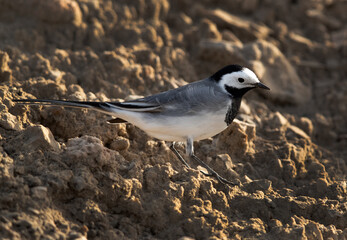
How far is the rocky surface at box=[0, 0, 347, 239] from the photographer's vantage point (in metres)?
4.73

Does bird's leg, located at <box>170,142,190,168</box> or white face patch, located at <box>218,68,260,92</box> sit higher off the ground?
white face patch, located at <box>218,68,260,92</box>

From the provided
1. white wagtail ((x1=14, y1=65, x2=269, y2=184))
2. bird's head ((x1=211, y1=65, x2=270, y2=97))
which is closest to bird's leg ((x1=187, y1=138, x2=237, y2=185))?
white wagtail ((x1=14, y1=65, x2=269, y2=184))

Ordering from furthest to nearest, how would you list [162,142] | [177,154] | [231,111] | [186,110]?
[162,142] → [177,154] → [231,111] → [186,110]

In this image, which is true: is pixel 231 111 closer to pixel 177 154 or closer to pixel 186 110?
pixel 186 110

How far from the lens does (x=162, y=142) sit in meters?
6.34

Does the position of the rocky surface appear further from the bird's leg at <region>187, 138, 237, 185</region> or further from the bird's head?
the bird's head

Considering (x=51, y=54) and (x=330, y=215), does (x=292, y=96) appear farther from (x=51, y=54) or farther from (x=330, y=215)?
(x=51, y=54)

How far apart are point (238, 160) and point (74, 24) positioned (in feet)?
12.5

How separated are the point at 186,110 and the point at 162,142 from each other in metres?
0.79

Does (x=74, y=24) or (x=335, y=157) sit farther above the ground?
(x=74, y=24)

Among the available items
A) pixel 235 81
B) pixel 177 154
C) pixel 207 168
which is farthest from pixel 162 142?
pixel 235 81

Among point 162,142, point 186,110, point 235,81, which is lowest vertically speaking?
point 162,142

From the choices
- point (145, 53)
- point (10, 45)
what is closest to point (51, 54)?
point (10, 45)

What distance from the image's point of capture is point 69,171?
15.7 feet
